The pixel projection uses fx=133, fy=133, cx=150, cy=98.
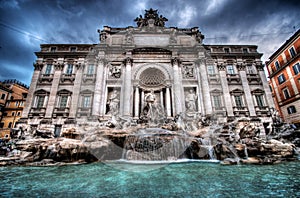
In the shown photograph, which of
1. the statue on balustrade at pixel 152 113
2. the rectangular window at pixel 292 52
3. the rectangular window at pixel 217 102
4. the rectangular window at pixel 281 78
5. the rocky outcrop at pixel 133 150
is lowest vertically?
the rocky outcrop at pixel 133 150

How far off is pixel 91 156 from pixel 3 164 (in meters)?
3.88

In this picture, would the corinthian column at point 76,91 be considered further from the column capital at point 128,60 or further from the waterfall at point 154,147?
the waterfall at point 154,147

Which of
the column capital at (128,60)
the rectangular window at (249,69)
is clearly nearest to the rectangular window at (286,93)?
the rectangular window at (249,69)

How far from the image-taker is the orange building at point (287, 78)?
1770 cm

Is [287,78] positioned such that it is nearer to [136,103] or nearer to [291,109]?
[291,109]

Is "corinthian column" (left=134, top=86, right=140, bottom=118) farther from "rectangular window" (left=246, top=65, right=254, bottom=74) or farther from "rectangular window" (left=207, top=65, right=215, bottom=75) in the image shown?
"rectangular window" (left=246, top=65, right=254, bottom=74)

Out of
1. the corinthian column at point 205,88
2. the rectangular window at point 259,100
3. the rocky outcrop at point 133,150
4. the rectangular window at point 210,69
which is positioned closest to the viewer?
the rocky outcrop at point 133,150

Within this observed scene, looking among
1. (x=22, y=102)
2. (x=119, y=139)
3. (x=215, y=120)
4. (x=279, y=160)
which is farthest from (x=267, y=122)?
(x=22, y=102)

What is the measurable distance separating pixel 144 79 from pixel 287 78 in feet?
67.8

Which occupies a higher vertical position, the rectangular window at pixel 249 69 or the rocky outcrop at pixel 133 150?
the rectangular window at pixel 249 69

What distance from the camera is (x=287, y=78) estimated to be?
19.2 metres

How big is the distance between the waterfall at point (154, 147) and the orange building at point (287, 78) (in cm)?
1950

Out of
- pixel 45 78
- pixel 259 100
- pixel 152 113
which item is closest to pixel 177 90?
pixel 152 113

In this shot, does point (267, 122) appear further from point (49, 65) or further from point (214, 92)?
point (49, 65)
